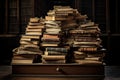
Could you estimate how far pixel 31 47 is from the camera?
26.3 ft

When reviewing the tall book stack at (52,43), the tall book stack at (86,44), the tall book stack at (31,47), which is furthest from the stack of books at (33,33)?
the tall book stack at (86,44)

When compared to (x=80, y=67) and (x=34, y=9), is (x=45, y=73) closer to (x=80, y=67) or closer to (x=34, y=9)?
(x=80, y=67)

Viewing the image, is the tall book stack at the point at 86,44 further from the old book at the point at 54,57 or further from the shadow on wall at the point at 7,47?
the shadow on wall at the point at 7,47

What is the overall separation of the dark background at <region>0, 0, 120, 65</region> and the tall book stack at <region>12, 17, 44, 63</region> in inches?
117

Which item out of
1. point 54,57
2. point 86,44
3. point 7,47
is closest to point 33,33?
point 54,57

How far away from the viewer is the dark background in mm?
11312

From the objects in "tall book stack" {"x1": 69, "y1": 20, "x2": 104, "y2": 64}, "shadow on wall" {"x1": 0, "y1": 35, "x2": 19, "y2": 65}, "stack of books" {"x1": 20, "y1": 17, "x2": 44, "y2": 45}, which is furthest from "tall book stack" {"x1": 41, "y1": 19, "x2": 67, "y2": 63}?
"shadow on wall" {"x1": 0, "y1": 35, "x2": 19, "y2": 65}

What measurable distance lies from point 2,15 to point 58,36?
4.32 meters

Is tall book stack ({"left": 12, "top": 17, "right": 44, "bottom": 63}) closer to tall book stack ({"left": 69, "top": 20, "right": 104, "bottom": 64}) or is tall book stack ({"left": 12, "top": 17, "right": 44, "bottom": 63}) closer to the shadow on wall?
tall book stack ({"left": 69, "top": 20, "right": 104, "bottom": 64})

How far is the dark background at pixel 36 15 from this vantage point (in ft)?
37.1

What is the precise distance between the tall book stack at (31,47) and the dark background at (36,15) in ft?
9.77

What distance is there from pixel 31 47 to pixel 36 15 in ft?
12.1

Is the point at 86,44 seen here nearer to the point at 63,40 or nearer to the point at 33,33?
the point at 63,40

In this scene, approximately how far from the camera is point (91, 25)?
321 inches
